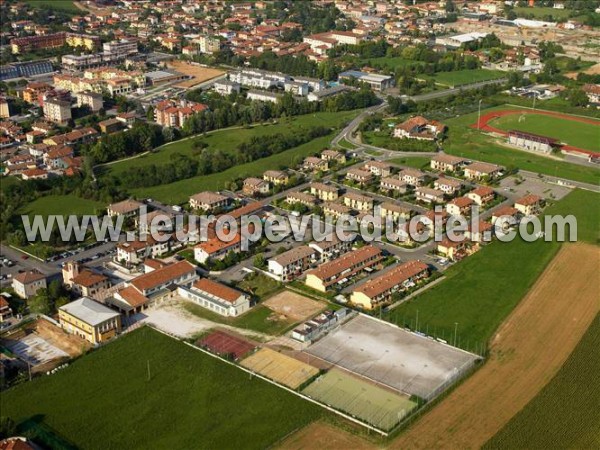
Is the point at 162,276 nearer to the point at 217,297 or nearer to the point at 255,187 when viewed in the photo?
the point at 217,297

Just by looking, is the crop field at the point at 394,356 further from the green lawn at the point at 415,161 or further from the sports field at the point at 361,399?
the green lawn at the point at 415,161

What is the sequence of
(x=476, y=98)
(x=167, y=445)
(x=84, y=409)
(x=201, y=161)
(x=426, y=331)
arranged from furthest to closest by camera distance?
1. (x=476, y=98)
2. (x=201, y=161)
3. (x=426, y=331)
4. (x=84, y=409)
5. (x=167, y=445)

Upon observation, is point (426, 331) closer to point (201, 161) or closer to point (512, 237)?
point (512, 237)

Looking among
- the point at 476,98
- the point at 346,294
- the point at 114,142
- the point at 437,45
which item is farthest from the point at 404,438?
the point at 437,45

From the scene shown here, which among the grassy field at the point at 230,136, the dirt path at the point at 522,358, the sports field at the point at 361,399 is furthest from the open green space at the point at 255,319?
the grassy field at the point at 230,136

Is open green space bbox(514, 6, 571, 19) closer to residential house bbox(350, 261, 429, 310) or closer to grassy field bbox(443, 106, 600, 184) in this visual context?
grassy field bbox(443, 106, 600, 184)
